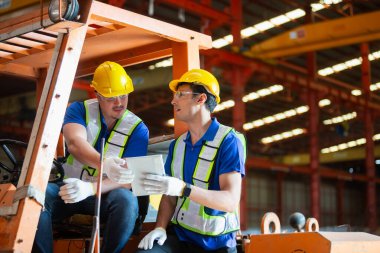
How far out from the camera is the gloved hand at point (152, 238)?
349 cm

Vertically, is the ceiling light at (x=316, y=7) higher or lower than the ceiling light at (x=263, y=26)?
higher

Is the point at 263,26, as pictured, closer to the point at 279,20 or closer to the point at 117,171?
the point at 279,20

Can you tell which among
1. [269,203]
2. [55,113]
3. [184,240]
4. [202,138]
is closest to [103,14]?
[55,113]

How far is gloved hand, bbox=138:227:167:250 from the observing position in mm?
3488

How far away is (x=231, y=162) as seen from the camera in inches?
139

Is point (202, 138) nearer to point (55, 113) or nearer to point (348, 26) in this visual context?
point (55, 113)

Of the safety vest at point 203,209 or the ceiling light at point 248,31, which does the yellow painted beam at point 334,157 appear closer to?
the ceiling light at point 248,31

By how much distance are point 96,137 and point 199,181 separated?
2.90ft

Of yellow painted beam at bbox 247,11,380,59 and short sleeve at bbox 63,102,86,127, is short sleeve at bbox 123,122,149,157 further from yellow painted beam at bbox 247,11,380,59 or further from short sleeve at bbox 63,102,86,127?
yellow painted beam at bbox 247,11,380,59

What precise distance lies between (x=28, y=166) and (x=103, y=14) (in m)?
1.08

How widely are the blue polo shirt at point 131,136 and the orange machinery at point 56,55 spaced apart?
0.28 m

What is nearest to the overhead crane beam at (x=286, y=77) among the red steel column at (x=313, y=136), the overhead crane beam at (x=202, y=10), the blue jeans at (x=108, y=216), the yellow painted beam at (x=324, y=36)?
the red steel column at (x=313, y=136)

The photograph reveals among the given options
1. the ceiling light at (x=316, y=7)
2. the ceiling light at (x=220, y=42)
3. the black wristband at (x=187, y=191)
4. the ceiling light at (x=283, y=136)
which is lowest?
the black wristband at (x=187, y=191)

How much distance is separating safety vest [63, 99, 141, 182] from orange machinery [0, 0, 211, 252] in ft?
1.22
